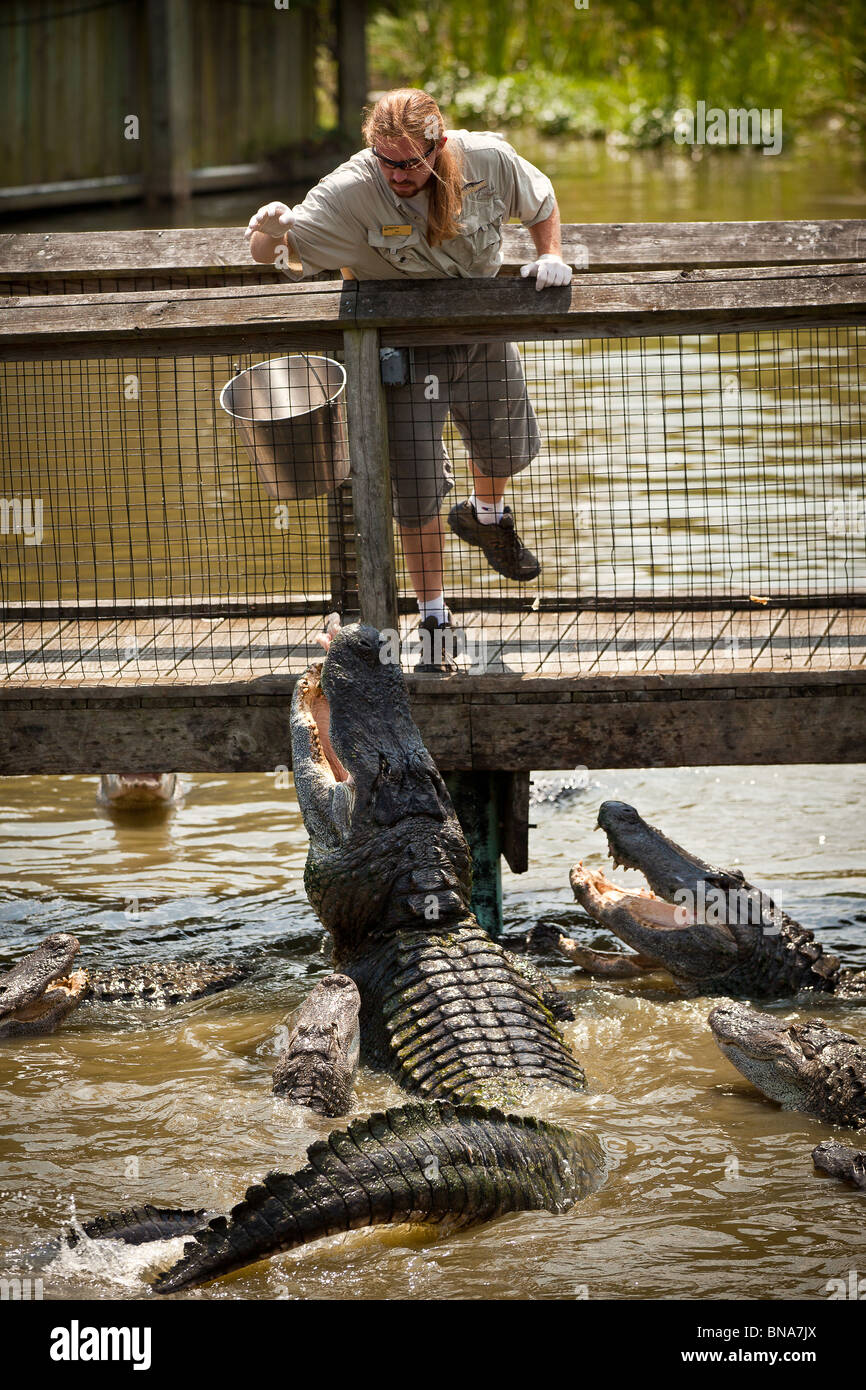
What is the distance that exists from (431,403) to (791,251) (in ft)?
4.03

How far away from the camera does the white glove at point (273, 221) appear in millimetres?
4281

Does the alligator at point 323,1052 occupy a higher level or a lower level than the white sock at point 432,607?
lower

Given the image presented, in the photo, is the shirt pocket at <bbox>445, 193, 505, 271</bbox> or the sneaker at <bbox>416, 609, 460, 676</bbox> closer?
the shirt pocket at <bbox>445, 193, 505, 271</bbox>

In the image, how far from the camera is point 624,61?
3494 cm

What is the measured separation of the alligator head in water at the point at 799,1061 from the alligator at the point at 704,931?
61cm

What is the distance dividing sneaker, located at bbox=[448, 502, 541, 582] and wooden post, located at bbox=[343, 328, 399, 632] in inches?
17.8

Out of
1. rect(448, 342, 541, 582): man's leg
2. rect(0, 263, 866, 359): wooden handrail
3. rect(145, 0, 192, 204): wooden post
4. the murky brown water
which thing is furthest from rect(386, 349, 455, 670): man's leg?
rect(145, 0, 192, 204): wooden post

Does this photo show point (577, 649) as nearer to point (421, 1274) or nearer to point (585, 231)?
point (585, 231)

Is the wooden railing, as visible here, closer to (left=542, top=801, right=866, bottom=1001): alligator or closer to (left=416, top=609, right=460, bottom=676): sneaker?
(left=416, top=609, right=460, bottom=676): sneaker

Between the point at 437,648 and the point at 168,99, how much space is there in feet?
50.0

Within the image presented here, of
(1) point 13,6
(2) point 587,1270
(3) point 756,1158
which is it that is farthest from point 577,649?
(1) point 13,6

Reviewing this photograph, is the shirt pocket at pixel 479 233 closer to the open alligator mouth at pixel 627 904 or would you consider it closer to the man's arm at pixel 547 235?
the man's arm at pixel 547 235

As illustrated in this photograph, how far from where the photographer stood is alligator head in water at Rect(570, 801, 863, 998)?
452 cm

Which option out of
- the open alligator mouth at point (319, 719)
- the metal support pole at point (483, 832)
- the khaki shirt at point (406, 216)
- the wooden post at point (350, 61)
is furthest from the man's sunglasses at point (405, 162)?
the wooden post at point (350, 61)
